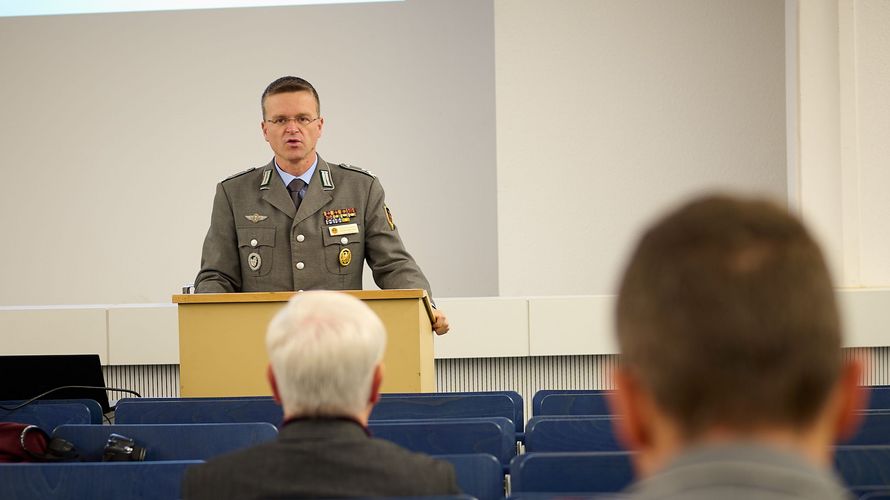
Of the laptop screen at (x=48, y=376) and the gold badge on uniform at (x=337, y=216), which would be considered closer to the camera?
the laptop screen at (x=48, y=376)

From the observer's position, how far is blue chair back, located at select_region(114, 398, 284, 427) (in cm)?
305

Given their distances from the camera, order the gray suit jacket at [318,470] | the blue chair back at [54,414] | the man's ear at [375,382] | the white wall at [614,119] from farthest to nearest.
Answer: the white wall at [614,119], the blue chair back at [54,414], the man's ear at [375,382], the gray suit jacket at [318,470]

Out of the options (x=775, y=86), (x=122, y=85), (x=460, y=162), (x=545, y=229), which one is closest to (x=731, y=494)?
(x=545, y=229)

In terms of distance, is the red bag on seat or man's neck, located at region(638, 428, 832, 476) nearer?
man's neck, located at region(638, 428, 832, 476)

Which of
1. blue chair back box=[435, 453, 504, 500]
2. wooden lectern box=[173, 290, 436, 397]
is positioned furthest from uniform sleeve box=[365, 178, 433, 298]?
blue chair back box=[435, 453, 504, 500]

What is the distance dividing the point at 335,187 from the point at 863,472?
260cm

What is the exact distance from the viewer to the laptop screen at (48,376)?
4.11 metres

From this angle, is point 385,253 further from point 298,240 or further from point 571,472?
point 571,472

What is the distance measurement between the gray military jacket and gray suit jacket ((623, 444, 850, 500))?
346 cm

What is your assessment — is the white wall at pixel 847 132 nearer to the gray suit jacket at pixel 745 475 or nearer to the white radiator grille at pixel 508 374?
the white radiator grille at pixel 508 374

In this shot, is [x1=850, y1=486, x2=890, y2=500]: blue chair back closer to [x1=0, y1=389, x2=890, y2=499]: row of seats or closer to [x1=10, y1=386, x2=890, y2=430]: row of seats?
[x1=0, y1=389, x2=890, y2=499]: row of seats

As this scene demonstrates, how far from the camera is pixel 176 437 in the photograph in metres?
2.59

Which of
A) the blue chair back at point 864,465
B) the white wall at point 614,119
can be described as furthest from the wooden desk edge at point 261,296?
the white wall at point 614,119

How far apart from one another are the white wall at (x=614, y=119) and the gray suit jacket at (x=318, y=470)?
17.9 feet
